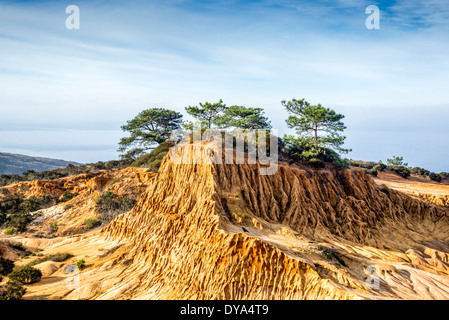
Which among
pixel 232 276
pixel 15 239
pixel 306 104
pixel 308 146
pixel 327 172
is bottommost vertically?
pixel 15 239

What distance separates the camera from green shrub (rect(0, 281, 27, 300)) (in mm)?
14359

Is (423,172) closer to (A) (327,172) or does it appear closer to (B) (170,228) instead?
(A) (327,172)

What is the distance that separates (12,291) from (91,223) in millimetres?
11248

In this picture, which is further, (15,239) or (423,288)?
(15,239)

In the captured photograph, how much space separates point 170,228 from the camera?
16.9 metres

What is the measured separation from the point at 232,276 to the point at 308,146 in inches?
781

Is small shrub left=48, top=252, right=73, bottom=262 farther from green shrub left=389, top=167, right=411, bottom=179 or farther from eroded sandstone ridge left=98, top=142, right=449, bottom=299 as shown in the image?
green shrub left=389, top=167, right=411, bottom=179

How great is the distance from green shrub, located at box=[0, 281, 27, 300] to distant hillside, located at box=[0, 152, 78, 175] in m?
89.2

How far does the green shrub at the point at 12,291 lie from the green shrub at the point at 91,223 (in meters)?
10.0

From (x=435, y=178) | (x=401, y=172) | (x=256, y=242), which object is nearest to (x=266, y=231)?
(x=256, y=242)

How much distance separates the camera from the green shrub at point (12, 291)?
1436cm
